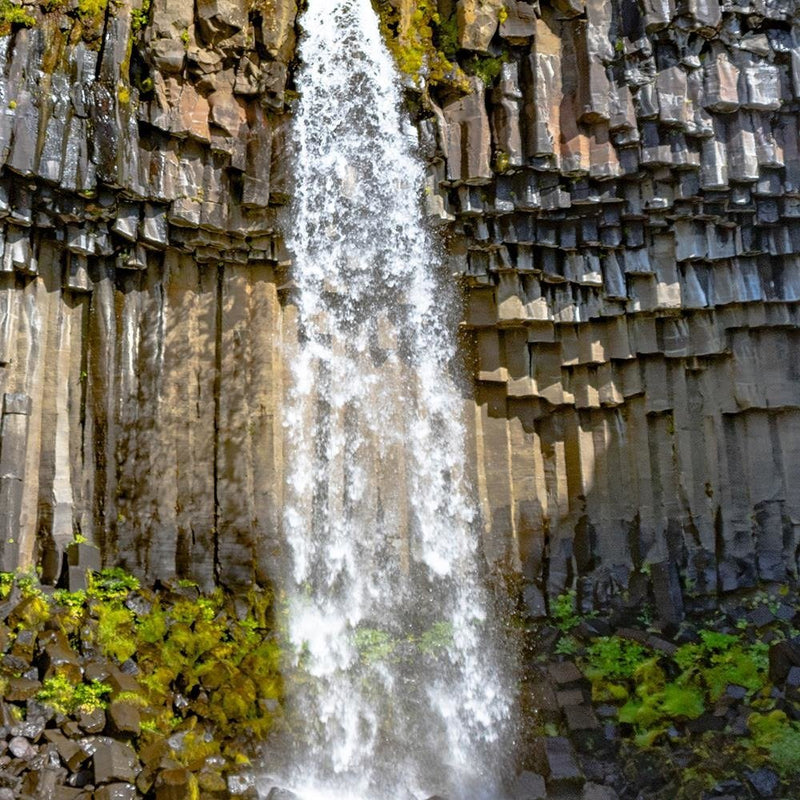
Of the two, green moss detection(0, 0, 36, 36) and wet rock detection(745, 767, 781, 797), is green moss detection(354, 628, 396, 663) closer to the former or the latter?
wet rock detection(745, 767, 781, 797)

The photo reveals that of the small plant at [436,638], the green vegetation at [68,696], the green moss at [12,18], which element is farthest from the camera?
the small plant at [436,638]

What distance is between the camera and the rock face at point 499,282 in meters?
10.8

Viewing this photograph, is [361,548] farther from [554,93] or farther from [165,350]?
[554,93]

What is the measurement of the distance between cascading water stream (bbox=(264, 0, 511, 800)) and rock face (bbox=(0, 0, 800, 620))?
364 millimetres

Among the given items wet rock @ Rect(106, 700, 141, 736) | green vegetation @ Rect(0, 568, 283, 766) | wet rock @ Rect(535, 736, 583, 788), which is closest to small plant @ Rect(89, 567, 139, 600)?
green vegetation @ Rect(0, 568, 283, 766)

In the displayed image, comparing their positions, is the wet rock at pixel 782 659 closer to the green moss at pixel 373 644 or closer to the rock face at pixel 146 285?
the green moss at pixel 373 644

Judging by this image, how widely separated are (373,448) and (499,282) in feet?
8.31

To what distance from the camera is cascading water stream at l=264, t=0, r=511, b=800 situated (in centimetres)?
1059

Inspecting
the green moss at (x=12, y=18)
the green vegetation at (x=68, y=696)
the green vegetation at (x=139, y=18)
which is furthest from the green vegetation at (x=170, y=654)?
the green vegetation at (x=139, y=18)

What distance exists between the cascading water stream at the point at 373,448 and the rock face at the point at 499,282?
1.19 feet

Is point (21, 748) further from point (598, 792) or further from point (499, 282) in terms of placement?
point (499, 282)

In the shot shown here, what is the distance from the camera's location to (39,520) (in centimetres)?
1051

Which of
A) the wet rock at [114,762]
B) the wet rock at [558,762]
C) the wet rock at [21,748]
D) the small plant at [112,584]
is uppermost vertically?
the small plant at [112,584]

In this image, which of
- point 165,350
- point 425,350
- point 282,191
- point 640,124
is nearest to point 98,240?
point 165,350
